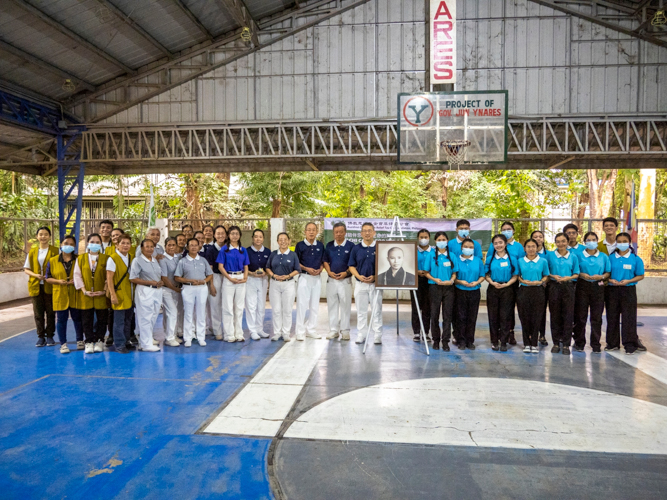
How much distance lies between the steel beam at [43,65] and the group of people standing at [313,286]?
5.61 metres

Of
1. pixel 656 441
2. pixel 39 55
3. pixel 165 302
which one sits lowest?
pixel 656 441

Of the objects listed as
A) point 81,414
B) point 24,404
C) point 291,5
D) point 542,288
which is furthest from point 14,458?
point 291,5

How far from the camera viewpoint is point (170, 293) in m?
6.93

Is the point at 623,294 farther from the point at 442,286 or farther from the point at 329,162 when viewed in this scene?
the point at 329,162

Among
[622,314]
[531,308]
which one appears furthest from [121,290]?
[622,314]

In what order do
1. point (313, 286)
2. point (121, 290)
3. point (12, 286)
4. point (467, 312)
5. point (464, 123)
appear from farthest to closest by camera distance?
point (12, 286) < point (464, 123) < point (313, 286) < point (467, 312) < point (121, 290)

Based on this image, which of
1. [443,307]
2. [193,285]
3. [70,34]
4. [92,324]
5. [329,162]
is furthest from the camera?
[329,162]

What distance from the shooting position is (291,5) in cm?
1328

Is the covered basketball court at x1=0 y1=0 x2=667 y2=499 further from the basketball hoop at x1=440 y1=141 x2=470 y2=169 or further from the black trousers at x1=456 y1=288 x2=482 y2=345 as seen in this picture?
the black trousers at x1=456 y1=288 x2=482 y2=345

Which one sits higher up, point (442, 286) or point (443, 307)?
point (442, 286)

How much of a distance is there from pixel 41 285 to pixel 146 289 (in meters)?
1.81

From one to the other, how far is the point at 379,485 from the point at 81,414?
9.61 feet

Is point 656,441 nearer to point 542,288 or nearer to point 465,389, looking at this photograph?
point 465,389

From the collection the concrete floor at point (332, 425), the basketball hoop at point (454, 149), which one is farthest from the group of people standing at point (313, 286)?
the basketball hoop at point (454, 149)
